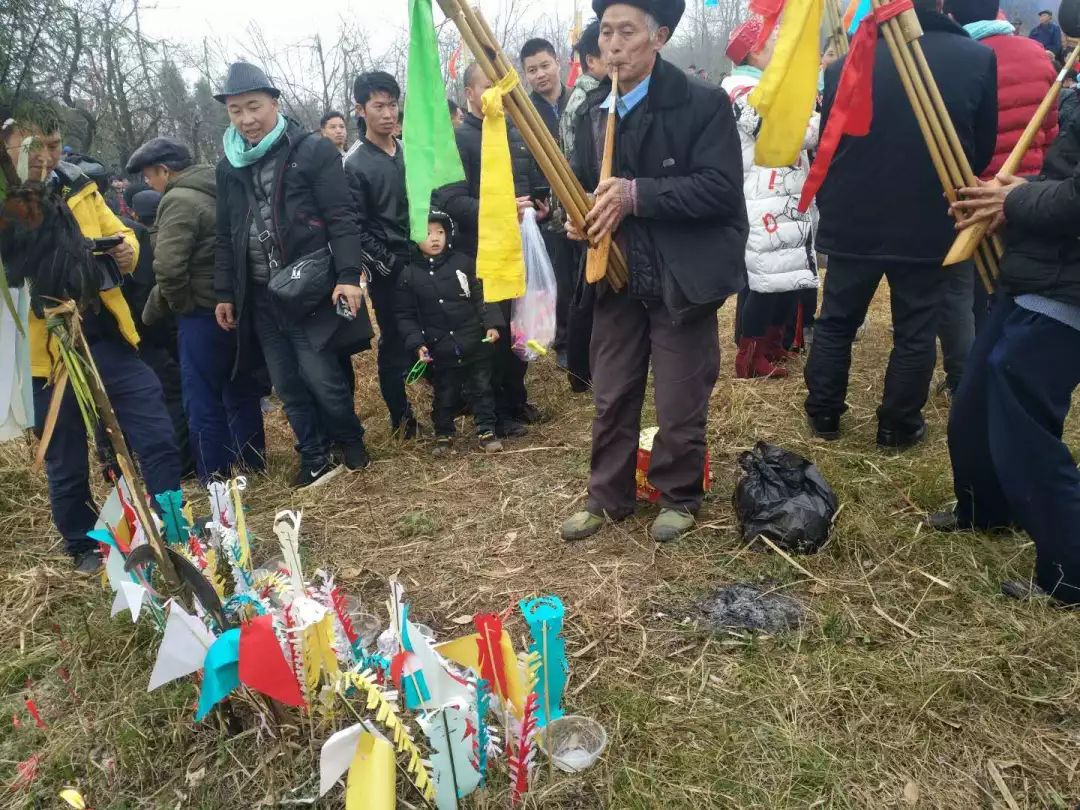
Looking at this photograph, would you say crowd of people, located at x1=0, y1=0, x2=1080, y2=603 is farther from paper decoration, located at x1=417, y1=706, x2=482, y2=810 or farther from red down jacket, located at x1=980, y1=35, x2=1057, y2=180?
paper decoration, located at x1=417, y1=706, x2=482, y2=810

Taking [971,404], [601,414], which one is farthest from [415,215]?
[971,404]

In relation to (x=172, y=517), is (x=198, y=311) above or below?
above

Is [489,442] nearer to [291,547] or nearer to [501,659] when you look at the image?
Answer: [291,547]

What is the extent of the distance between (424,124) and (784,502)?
1.86 metres

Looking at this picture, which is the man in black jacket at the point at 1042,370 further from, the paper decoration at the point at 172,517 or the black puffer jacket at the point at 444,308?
the paper decoration at the point at 172,517

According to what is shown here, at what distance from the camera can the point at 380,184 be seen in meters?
3.94

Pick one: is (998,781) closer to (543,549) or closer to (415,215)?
(543,549)

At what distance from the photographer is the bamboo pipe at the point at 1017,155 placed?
239cm

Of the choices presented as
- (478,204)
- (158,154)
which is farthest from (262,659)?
(158,154)

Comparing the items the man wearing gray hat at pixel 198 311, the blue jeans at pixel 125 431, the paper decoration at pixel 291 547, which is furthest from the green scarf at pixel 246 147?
the paper decoration at pixel 291 547

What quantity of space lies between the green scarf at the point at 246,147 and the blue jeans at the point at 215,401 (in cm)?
83

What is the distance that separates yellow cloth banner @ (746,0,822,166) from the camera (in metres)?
2.43

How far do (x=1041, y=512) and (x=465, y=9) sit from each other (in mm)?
2327

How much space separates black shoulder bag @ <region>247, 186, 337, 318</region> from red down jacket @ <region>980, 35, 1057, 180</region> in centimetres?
311
